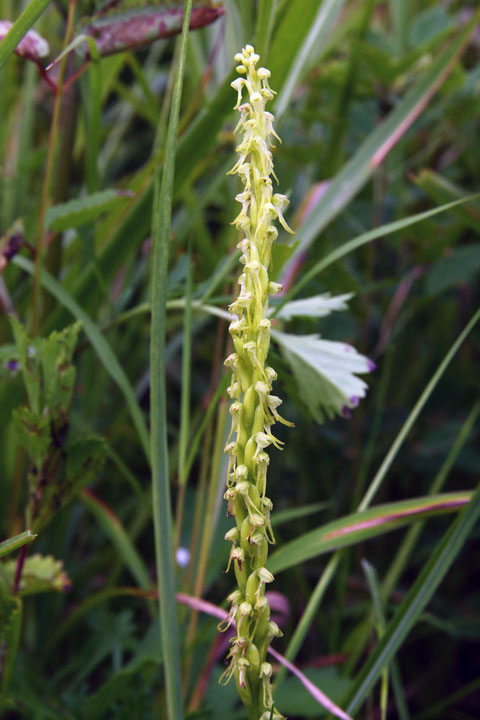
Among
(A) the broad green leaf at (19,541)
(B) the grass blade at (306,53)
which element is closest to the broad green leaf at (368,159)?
(B) the grass blade at (306,53)

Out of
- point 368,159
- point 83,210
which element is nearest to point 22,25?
point 83,210

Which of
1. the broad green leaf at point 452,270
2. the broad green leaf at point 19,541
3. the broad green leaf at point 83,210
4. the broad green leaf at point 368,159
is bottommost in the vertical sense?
the broad green leaf at point 19,541

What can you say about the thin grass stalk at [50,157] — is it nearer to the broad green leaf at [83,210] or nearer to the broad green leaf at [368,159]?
the broad green leaf at [83,210]

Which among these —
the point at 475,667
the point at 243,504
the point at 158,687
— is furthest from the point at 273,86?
the point at 475,667

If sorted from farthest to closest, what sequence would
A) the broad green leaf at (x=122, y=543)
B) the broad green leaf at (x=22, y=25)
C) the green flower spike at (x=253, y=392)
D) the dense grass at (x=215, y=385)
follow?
the broad green leaf at (x=122, y=543), the dense grass at (x=215, y=385), the broad green leaf at (x=22, y=25), the green flower spike at (x=253, y=392)

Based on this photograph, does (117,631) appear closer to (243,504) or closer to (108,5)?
(243,504)

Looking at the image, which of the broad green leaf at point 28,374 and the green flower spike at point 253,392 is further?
the broad green leaf at point 28,374

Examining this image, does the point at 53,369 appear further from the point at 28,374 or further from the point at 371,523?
the point at 371,523

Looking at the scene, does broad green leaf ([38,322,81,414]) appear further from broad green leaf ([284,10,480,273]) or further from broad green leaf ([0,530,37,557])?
broad green leaf ([284,10,480,273])
